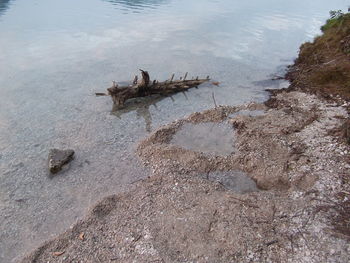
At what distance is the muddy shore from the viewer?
8.79 meters

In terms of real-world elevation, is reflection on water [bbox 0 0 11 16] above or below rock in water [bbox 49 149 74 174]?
below

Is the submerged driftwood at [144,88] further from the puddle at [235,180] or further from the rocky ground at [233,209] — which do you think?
the puddle at [235,180]

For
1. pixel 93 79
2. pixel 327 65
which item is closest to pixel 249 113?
pixel 327 65

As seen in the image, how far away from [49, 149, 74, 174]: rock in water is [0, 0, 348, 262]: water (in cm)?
39

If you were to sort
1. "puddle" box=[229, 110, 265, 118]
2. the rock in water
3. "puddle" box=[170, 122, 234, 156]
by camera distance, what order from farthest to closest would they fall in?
"puddle" box=[229, 110, 265, 118] → "puddle" box=[170, 122, 234, 156] → the rock in water

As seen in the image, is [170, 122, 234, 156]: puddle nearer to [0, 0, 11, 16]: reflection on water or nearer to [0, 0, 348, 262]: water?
[0, 0, 348, 262]: water

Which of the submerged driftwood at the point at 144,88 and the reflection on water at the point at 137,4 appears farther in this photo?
the reflection on water at the point at 137,4

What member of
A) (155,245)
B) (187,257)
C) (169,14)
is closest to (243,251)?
(187,257)

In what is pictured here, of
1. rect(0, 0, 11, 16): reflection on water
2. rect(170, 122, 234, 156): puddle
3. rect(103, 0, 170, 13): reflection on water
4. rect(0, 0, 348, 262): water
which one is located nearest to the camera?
rect(0, 0, 348, 262): water

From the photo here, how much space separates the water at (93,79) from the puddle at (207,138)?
6.85 feet

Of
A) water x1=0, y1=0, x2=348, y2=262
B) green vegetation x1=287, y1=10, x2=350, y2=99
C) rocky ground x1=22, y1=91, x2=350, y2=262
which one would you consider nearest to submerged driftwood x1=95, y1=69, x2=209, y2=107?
water x1=0, y1=0, x2=348, y2=262

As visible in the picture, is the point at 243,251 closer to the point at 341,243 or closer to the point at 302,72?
the point at 341,243

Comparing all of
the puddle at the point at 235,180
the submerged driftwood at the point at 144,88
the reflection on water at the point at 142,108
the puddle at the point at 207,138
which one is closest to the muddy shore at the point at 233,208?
the puddle at the point at 235,180

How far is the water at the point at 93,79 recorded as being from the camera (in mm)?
12258
